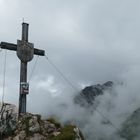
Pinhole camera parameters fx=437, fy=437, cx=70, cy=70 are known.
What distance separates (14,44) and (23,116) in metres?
5.30

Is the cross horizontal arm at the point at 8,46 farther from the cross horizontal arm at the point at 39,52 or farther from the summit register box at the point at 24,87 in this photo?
the summit register box at the point at 24,87

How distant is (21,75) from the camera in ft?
101

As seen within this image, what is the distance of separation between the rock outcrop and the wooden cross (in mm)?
1333

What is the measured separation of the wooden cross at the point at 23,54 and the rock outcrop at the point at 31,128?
1333 millimetres

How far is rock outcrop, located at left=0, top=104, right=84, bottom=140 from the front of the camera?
1081 inches

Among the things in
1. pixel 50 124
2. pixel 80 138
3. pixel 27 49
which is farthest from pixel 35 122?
pixel 27 49

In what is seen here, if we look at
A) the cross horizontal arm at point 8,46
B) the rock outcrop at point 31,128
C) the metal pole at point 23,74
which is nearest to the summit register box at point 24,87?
the metal pole at point 23,74

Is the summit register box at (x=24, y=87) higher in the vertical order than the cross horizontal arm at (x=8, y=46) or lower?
lower

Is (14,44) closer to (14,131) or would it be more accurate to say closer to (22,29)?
(22,29)

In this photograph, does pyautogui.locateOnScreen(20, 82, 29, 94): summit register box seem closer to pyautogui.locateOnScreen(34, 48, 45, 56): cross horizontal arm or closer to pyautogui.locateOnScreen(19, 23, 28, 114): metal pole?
pyautogui.locateOnScreen(19, 23, 28, 114): metal pole

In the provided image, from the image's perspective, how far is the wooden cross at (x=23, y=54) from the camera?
30.4m

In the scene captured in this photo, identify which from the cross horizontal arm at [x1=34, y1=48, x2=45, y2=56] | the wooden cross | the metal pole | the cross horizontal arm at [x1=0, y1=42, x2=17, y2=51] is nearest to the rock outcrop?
the metal pole

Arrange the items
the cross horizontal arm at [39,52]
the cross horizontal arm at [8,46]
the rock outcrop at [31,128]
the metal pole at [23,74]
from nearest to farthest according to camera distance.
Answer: the rock outcrop at [31,128], the metal pole at [23,74], the cross horizontal arm at [8,46], the cross horizontal arm at [39,52]

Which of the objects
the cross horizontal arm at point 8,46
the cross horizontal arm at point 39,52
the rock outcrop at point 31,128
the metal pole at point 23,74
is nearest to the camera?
the rock outcrop at point 31,128
